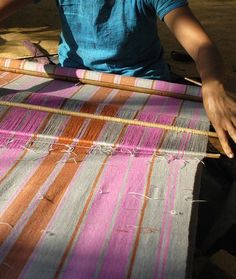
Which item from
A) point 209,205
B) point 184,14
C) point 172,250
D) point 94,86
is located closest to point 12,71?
point 94,86

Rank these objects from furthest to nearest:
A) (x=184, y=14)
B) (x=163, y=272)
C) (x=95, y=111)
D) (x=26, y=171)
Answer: (x=184, y=14)
(x=95, y=111)
(x=26, y=171)
(x=163, y=272)

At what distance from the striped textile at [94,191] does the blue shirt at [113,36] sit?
0.45m

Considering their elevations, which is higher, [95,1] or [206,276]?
[95,1]

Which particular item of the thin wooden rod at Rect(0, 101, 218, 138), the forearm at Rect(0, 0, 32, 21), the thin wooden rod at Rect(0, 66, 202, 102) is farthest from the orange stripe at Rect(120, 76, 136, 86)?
the forearm at Rect(0, 0, 32, 21)

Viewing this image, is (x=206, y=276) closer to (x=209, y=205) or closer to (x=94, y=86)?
(x=209, y=205)

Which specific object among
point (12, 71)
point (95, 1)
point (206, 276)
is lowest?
point (206, 276)

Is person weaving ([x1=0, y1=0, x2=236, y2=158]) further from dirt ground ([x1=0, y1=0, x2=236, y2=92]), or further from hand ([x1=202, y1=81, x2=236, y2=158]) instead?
dirt ground ([x1=0, y1=0, x2=236, y2=92])

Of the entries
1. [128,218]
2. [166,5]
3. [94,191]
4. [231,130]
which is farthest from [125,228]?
[166,5]

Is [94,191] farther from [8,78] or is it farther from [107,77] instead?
[8,78]

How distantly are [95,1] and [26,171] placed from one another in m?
0.99

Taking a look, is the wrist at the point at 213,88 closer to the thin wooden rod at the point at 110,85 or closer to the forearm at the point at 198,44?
the forearm at the point at 198,44

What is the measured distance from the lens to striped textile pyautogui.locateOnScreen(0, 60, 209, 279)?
1083 millimetres

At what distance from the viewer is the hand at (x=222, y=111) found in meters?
1.34

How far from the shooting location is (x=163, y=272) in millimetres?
1054
